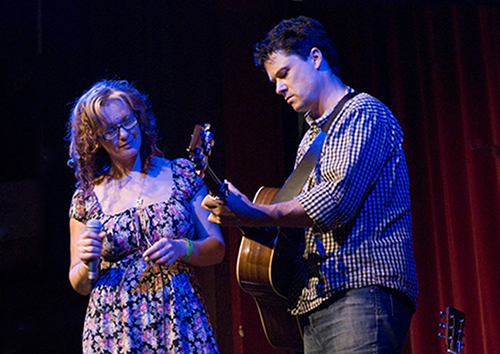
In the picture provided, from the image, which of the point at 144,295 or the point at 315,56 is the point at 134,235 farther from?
the point at 315,56

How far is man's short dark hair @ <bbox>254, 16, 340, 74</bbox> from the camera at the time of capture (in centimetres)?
186

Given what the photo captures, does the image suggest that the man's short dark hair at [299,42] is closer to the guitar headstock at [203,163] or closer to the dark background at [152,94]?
the guitar headstock at [203,163]

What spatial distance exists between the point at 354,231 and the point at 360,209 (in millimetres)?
72

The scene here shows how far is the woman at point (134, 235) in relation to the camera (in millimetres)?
1932

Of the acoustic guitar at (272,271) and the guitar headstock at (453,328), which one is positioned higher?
the acoustic guitar at (272,271)

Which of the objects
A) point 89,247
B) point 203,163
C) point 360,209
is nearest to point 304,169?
point 360,209

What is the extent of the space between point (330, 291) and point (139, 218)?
2.93 feet

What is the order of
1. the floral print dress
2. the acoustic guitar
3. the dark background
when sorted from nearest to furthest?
the acoustic guitar → the floral print dress → the dark background

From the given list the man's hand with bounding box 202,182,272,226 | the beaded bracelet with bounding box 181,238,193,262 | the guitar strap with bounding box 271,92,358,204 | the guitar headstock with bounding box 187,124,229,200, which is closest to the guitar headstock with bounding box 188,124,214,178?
the guitar headstock with bounding box 187,124,229,200

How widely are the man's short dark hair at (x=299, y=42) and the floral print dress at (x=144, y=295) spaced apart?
0.74 metres

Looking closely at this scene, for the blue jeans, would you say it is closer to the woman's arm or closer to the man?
the man

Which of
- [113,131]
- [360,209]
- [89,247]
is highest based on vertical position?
[113,131]

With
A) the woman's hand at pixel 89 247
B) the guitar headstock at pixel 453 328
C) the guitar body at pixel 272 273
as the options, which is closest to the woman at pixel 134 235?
the woman's hand at pixel 89 247

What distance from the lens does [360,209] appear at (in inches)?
62.0
